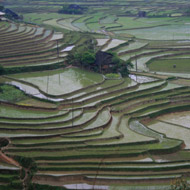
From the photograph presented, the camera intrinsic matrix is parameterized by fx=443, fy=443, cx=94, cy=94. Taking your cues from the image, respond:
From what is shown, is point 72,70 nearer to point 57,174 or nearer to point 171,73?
point 171,73

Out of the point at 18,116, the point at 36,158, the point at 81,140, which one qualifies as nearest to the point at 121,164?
the point at 81,140

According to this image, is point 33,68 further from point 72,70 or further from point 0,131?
point 0,131

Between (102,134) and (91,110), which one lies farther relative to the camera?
(91,110)

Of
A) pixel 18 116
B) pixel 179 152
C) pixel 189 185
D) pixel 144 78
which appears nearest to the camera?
pixel 189 185

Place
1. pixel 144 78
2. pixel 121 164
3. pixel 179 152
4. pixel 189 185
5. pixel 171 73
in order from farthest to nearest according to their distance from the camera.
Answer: pixel 171 73, pixel 144 78, pixel 179 152, pixel 121 164, pixel 189 185

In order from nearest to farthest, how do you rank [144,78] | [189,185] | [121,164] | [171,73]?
[189,185] → [121,164] → [144,78] → [171,73]

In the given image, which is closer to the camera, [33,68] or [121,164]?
[121,164]

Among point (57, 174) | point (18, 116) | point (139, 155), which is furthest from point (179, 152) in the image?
point (18, 116)
